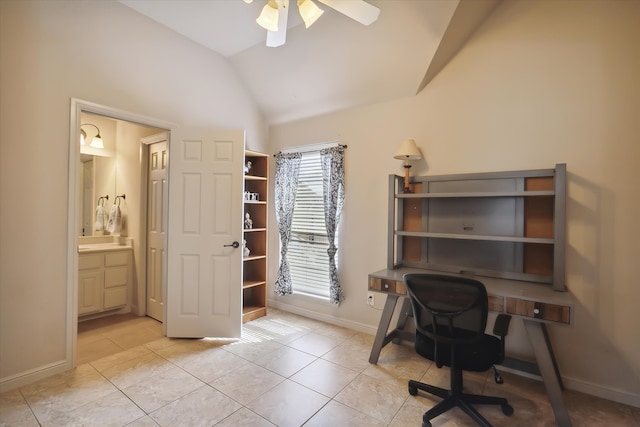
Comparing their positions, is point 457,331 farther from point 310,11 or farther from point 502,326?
point 310,11

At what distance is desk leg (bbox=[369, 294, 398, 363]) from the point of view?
252 centimetres

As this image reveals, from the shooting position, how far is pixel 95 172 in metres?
3.84

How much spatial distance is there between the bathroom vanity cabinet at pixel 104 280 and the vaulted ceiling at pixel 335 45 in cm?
272

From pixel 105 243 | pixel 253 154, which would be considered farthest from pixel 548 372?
pixel 105 243

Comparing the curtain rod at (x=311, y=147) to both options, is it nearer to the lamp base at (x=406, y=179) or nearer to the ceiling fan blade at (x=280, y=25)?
the lamp base at (x=406, y=179)

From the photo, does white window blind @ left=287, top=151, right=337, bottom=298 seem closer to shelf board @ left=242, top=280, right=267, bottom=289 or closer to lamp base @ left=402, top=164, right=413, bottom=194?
shelf board @ left=242, top=280, right=267, bottom=289

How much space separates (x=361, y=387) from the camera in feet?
7.32

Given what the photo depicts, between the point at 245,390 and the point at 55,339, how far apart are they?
5.25 ft

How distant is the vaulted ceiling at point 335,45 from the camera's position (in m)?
2.43

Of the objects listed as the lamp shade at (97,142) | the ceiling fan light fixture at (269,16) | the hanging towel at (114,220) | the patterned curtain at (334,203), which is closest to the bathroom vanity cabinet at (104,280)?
the hanging towel at (114,220)

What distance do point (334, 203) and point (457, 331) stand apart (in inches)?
74.1

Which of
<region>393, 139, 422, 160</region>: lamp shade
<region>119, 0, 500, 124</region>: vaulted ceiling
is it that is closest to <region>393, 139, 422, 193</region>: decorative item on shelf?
<region>393, 139, 422, 160</region>: lamp shade

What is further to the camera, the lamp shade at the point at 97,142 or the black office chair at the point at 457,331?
the lamp shade at the point at 97,142

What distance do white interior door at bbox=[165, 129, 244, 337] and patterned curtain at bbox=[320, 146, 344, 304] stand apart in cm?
100
